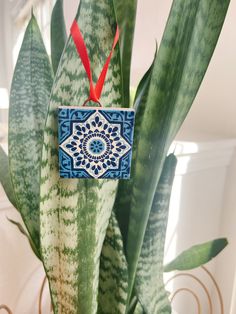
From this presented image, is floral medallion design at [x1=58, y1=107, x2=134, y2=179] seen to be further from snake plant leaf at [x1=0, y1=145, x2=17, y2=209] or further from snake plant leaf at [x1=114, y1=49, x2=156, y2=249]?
snake plant leaf at [x1=0, y1=145, x2=17, y2=209]

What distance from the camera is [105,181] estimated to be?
294 mm

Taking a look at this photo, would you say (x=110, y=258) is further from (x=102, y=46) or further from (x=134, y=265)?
(x=102, y=46)

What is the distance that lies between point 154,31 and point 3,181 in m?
0.65

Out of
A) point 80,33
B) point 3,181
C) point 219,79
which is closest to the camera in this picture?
point 80,33

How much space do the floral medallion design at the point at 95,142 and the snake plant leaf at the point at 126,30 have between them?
4cm

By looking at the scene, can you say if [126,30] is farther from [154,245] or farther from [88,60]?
[154,245]

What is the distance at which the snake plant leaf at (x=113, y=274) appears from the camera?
32cm

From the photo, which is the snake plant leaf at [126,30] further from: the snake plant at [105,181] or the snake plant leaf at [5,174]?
the snake plant leaf at [5,174]

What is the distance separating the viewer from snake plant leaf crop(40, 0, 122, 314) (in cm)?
25

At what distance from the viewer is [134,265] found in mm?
323

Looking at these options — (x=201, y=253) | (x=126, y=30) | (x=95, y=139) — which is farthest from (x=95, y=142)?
(x=201, y=253)

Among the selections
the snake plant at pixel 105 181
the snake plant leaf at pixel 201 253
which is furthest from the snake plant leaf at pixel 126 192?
the snake plant leaf at pixel 201 253

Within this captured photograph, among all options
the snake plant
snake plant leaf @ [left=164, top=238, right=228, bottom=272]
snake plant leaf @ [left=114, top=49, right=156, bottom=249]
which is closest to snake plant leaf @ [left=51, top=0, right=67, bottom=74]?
the snake plant

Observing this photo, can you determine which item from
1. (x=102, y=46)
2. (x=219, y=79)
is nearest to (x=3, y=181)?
(x=102, y=46)
